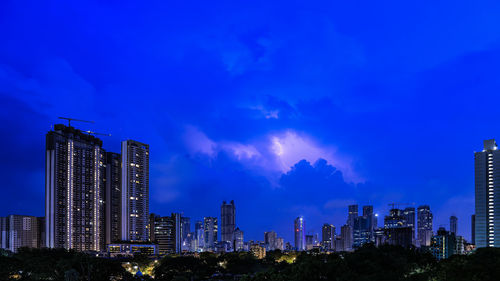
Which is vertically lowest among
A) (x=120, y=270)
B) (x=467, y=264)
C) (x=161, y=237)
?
(x=161, y=237)

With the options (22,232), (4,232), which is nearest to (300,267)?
(22,232)

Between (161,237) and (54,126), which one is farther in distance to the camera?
(161,237)

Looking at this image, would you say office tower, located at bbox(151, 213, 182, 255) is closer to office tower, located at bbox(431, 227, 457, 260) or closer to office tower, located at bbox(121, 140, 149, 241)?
office tower, located at bbox(121, 140, 149, 241)

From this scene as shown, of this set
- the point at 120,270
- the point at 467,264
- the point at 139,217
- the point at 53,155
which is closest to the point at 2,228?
the point at 139,217

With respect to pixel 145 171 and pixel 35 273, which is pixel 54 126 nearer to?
pixel 145 171

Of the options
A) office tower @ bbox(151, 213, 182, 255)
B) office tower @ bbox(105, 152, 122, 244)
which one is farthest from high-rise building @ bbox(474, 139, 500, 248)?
office tower @ bbox(151, 213, 182, 255)

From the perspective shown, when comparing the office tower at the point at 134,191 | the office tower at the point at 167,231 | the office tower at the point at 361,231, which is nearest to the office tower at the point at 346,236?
the office tower at the point at 361,231
